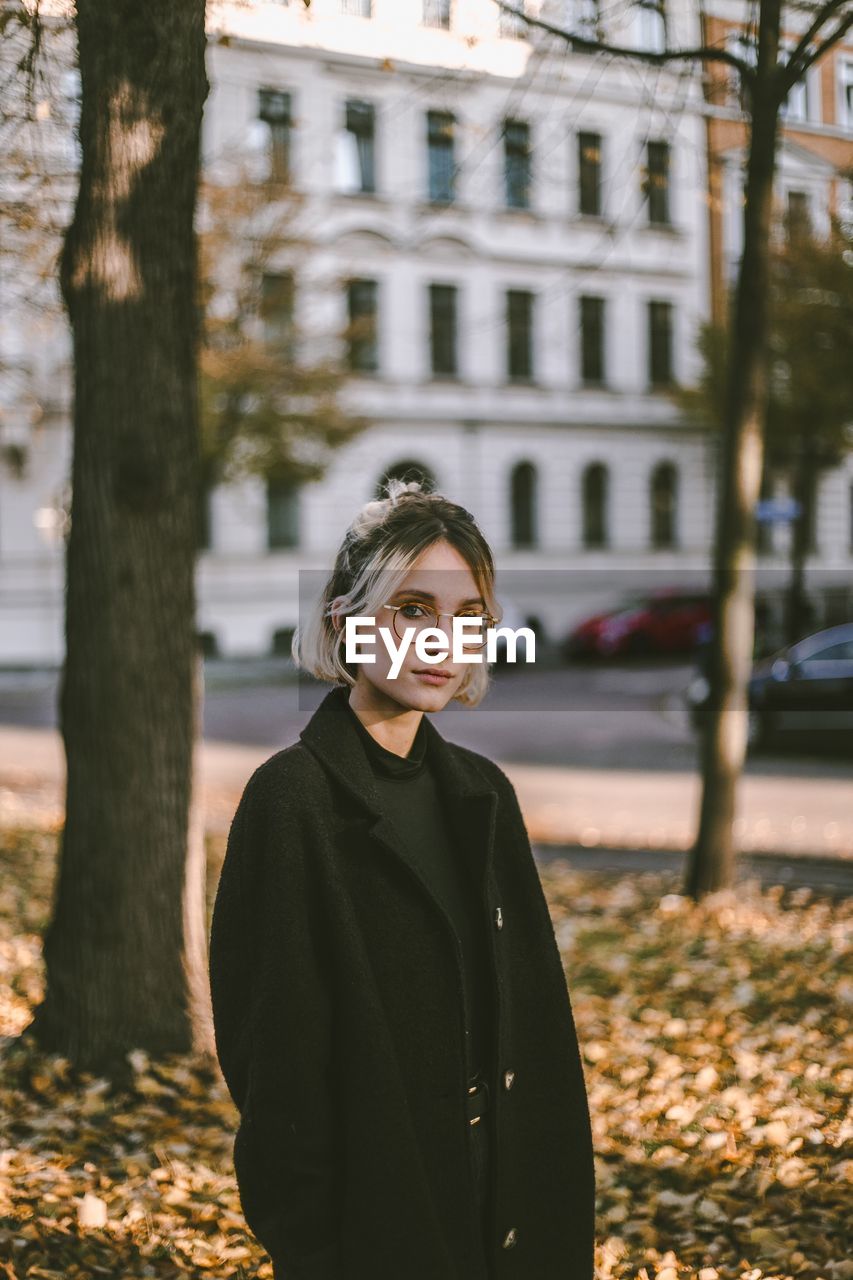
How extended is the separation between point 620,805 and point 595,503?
24.1 metres

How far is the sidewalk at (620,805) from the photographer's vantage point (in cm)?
1059

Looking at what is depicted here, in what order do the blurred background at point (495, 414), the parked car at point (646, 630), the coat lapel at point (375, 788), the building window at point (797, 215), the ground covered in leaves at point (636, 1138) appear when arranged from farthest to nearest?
the parked car at point (646, 630) < the blurred background at point (495, 414) < the building window at point (797, 215) < the ground covered in leaves at point (636, 1138) < the coat lapel at point (375, 788)

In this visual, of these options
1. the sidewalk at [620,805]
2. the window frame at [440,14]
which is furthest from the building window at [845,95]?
the sidewalk at [620,805]

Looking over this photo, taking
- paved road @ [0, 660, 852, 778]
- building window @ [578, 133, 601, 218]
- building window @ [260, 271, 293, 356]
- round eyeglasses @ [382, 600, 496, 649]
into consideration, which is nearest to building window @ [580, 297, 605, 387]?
building window @ [578, 133, 601, 218]

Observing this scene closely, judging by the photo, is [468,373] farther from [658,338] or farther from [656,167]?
[656,167]

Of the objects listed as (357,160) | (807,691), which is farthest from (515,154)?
(357,160)

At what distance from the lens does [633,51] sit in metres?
6.38

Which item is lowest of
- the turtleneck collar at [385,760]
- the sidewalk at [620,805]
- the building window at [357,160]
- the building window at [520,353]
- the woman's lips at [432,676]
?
the sidewalk at [620,805]

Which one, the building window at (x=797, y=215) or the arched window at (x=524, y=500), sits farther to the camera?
the arched window at (x=524, y=500)

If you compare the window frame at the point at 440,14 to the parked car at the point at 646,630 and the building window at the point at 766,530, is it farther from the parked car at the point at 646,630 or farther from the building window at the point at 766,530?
the building window at the point at 766,530

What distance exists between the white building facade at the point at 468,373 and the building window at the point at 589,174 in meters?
0.26

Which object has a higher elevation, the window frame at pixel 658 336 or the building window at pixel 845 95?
the window frame at pixel 658 336

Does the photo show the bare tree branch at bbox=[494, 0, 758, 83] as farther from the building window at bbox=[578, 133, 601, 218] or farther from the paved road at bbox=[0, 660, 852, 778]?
the paved road at bbox=[0, 660, 852, 778]

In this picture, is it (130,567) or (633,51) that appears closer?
(130,567)
